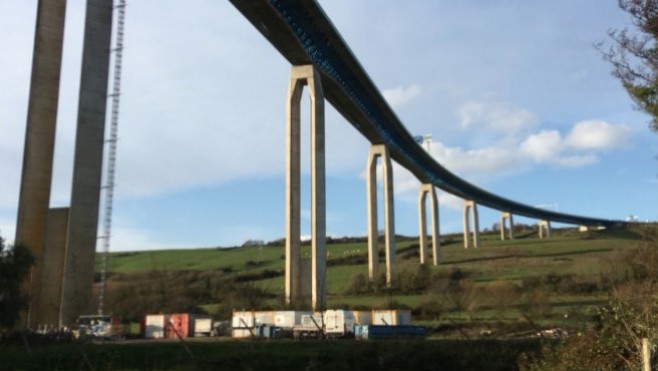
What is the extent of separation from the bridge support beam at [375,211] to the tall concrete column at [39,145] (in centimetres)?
4349

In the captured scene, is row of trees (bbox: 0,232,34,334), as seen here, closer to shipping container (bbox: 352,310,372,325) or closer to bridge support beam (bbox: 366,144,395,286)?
shipping container (bbox: 352,310,372,325)

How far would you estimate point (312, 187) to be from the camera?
60.5 m

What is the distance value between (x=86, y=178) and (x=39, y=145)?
5384 millimetres

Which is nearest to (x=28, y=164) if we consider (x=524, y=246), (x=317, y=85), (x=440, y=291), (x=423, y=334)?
(x=317, y=85)

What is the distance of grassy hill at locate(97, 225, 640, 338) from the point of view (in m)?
55.4

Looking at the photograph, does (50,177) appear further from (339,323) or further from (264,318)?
(339,323)

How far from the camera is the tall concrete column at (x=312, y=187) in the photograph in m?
57.5

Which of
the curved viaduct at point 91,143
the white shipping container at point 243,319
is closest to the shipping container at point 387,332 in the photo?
the white shipping container at point 243,319

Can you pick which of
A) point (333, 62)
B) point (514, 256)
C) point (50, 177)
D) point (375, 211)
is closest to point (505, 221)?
point (514, 256)

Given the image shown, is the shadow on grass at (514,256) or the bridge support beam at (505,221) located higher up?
the bridge support beam at (505,221)

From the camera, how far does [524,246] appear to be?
129 metres

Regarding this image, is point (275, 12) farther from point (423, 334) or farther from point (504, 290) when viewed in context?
point (504, 290)

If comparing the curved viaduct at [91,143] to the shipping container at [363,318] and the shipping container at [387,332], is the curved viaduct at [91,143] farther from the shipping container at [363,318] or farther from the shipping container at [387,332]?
the shipping container at [387,332]

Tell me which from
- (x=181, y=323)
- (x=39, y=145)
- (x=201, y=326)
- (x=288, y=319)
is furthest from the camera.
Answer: (x=201, y=326)
